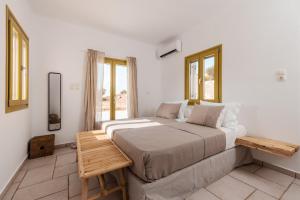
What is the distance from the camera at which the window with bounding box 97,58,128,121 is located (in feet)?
11.5

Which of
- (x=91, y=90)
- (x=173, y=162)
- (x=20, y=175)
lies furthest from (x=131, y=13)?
(x=20, y=175)

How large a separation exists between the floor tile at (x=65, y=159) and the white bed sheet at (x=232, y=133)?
2.57 metres

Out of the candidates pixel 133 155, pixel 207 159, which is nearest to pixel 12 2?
pixel 133 155

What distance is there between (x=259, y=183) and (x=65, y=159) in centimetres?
300

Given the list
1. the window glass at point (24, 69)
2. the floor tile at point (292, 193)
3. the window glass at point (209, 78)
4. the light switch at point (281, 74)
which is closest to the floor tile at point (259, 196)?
the floor tile at point (292, 193)

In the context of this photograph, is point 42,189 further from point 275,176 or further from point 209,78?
point 209,78

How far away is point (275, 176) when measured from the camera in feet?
6.07

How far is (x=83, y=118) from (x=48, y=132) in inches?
28.3

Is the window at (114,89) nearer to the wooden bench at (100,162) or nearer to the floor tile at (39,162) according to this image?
the floor tile at (39,162)

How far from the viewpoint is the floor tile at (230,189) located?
1476 mm

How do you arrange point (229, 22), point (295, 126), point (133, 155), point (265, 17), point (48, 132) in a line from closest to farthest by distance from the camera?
point (133, 155)
point (295, 126)
point (265, 17)
point (229, 22)
point (48, 132)

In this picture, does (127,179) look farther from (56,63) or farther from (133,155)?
(56,63)

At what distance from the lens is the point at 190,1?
2352 mm

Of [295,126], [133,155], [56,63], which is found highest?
[56,63]
